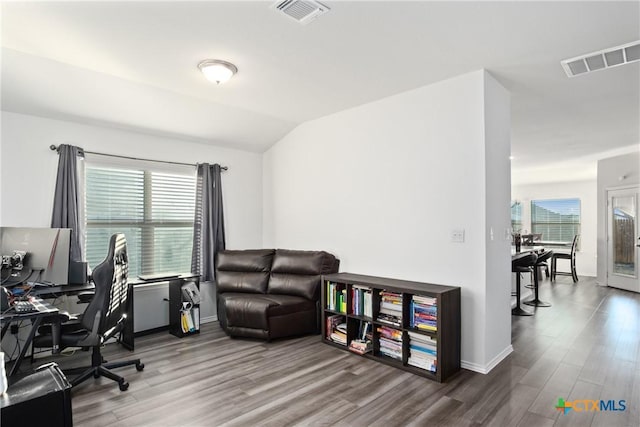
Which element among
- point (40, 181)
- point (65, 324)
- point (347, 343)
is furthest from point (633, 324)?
point (40, 181)

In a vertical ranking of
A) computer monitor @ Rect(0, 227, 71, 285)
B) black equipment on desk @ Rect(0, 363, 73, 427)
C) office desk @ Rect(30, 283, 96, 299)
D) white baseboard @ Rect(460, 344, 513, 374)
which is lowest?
white baseboard @ Rect(460, 344, 513, 374)

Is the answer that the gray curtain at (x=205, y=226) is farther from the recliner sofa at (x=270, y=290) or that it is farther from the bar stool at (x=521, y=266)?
the bar stool at (x=521, y=266)

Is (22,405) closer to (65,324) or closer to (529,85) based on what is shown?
(65,324)

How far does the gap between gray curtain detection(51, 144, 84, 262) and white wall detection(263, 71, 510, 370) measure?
256 cm

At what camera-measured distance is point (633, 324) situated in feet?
14.6

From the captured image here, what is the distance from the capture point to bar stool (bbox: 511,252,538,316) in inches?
193

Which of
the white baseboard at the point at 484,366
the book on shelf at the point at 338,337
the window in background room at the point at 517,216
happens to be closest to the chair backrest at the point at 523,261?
the white baseboard at the point at 484,366

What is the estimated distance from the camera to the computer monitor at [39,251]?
2953 millimetres

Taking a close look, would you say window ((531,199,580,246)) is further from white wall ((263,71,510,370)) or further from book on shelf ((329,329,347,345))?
book on shelf ((329,329,347,345))

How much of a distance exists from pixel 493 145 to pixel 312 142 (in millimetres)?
2291

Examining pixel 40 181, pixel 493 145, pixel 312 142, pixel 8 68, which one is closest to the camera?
pixel 8 68

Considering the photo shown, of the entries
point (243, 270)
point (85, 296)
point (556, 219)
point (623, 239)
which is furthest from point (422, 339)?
point (556, 219)

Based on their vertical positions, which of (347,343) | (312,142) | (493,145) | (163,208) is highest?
(312,142)

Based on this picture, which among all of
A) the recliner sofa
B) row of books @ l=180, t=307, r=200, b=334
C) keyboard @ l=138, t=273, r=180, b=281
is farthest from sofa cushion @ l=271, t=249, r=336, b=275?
keyboard @ l=138, t=273, r=180, b=281
